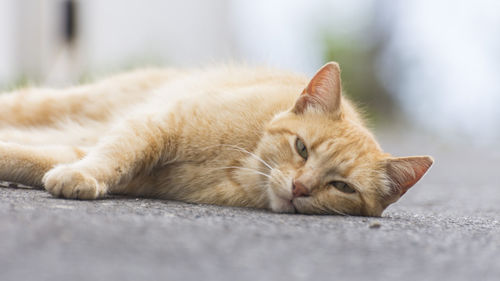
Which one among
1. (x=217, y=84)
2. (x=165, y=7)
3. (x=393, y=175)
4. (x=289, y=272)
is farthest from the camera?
(x=165, y=7)

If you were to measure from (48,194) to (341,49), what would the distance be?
874cm

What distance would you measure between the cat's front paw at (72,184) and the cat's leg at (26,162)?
318 mm

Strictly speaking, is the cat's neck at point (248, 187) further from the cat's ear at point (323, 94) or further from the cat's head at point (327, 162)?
the cat's ear at point (323, 94)

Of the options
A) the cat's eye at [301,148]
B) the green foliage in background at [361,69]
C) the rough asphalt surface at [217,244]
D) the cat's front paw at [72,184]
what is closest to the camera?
the rough asphalt surface at [217,244]

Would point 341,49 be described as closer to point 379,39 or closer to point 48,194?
point 379,39

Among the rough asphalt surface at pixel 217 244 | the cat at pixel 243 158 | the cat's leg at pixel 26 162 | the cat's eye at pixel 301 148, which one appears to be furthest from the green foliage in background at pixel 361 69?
the rough asphalt surface at pixel 217 244

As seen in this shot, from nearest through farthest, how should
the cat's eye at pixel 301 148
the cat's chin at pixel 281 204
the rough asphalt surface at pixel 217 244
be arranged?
the rough asphalt surface at pixel 217 244 → the cat's chin at pixel 281 204 → the cat's eye at pixel 301 148

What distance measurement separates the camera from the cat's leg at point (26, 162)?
2027 millimetres

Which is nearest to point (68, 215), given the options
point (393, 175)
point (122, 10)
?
point (393, 175)

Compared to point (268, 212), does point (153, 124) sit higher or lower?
higher

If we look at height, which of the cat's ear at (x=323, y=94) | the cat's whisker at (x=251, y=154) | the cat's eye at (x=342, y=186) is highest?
the cat's ear at (x=323, y=94)

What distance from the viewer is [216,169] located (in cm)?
211

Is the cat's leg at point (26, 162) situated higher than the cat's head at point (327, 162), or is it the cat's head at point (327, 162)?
the cat's head at point (327, 162)

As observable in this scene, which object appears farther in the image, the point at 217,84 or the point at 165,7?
the point at 165,7
